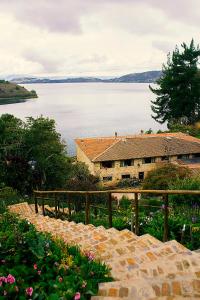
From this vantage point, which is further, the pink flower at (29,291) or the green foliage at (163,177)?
the green foliage at (163,177)

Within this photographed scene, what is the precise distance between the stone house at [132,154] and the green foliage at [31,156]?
12249 mm

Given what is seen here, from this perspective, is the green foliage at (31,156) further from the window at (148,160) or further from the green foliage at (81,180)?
the window at (148,160)

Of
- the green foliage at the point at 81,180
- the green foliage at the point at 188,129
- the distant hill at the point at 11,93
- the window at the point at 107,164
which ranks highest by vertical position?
the distant hill at the point at 11,93

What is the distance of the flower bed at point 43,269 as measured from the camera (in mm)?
4413

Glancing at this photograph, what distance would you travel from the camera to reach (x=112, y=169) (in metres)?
41.8

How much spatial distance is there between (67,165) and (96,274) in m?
24.4

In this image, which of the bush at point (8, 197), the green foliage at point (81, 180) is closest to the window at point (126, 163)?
the green foliage at point (81, 180)

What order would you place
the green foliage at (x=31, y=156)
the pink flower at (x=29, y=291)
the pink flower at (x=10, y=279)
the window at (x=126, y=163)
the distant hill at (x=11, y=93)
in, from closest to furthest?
1. the pink flower at (x=29, y=291)
2. the pink flower at (x=10, y=279)
3. the green foliage at (x=31, y=156)
4. the window at (x=126, y=163)
5. the distant hill at (x=11, y=93)

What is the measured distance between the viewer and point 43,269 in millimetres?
5078

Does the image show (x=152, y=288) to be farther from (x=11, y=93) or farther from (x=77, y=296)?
(x=11, y=93)

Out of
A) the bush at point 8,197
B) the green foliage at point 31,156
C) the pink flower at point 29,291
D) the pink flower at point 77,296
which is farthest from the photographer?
the green foliage at point 31,156

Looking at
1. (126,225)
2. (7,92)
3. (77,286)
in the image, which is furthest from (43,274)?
(7,92)

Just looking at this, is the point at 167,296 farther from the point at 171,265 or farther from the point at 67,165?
the point at 67,165

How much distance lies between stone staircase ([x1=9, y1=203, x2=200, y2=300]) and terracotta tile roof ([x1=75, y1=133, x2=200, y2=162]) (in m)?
34.1
